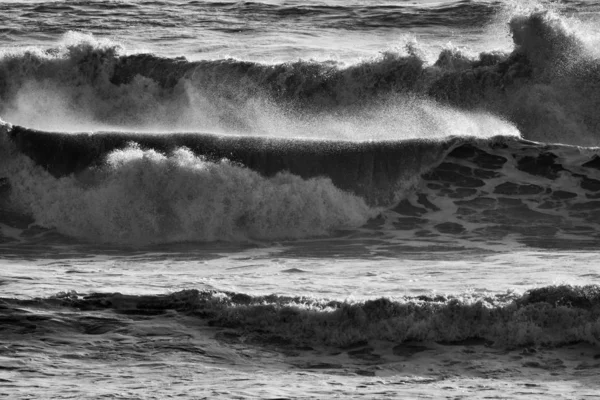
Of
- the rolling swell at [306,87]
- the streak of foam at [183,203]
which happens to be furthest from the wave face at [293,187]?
the rolling swell at [306,87]

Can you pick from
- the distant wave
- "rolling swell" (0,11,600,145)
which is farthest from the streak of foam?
the distant wave

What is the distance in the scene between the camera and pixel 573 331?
8.41 metres

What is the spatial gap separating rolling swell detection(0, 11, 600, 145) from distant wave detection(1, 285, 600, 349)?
695 centimetres

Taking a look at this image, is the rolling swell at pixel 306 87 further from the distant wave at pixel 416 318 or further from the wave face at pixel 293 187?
the distant wave at pixel 416 318

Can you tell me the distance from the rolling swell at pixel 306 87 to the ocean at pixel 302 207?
0.04m

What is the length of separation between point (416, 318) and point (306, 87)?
28.2ft

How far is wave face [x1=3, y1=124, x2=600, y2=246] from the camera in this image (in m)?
12.3

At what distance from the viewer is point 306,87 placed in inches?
658

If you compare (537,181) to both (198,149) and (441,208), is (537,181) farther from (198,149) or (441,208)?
(198,149)

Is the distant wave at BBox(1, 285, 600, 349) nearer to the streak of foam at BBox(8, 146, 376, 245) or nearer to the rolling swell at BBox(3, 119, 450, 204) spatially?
the streak of foam at BBox(8, 146, 376, 245)

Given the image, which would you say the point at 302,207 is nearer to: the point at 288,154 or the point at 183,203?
the point at 288,154

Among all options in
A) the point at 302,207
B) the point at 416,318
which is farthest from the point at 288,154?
the point at 416,318

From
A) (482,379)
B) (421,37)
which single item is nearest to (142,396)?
(482,379)

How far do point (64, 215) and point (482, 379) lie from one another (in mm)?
6603
